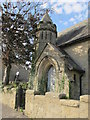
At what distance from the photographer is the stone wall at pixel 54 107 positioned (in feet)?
14.3

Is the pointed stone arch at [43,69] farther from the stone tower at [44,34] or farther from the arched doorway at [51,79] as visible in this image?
the stone tower at [44,34]

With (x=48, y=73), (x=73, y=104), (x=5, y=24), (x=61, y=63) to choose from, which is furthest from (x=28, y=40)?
(x=73, y=104)

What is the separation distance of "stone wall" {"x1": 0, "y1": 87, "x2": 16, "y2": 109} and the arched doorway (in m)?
3.94

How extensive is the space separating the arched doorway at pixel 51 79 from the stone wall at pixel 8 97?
394 cm

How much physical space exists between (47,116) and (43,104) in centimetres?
64

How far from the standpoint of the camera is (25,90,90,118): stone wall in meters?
4.35

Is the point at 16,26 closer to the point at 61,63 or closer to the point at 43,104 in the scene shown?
the point at 61,63

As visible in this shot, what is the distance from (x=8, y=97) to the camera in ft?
33.5

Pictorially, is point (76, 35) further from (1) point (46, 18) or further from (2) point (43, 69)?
(1) point (46, 18)

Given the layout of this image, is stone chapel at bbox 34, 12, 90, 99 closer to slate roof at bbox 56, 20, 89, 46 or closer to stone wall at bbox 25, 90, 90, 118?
slate roof at bbox 56, 20, 89, 46

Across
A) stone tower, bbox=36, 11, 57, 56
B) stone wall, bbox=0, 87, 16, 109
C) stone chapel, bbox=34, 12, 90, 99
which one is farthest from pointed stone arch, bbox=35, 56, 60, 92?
stone wall, bbox=0, 87, 16, 109

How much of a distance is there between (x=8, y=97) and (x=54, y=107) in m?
5.88

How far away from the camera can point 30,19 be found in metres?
14.4

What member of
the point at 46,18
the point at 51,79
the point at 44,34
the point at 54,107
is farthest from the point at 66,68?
the point at 46,18
